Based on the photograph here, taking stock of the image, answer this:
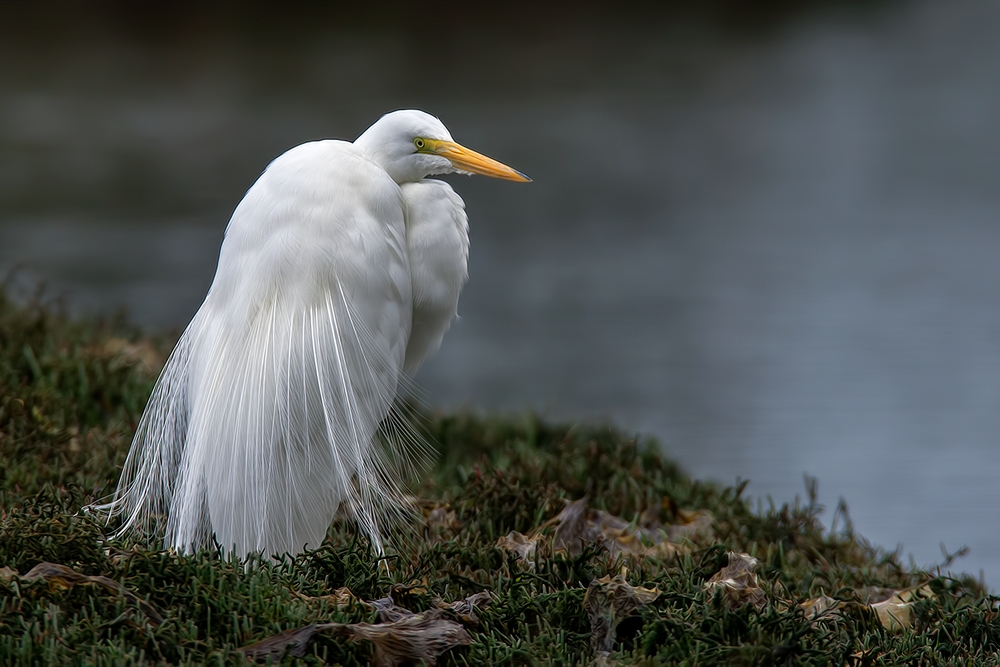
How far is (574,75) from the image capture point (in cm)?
1630

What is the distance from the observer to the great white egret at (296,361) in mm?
2865

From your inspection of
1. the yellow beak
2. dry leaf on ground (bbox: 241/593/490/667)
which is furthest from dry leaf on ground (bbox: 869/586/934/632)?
the yellow beak

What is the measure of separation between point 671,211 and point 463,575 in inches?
392

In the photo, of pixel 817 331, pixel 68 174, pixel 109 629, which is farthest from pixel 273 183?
pixel 68 174

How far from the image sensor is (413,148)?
323 centimetres

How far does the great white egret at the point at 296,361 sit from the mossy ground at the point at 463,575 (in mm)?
180

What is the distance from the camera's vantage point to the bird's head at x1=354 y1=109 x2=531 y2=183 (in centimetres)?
322

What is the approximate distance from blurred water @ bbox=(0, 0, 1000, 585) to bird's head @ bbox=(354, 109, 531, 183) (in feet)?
9.22

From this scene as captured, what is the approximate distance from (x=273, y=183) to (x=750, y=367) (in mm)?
5818

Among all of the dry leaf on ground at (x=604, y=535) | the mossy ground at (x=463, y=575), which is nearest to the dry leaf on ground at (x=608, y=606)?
the mossy ground at (x=463, y=575)

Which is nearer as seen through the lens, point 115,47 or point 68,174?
point 68,174

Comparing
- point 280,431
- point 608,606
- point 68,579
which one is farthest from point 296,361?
point 608,606

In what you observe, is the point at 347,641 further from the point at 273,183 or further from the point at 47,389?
the point at 47,389

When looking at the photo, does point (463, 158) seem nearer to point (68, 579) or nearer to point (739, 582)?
point (739, 582)
